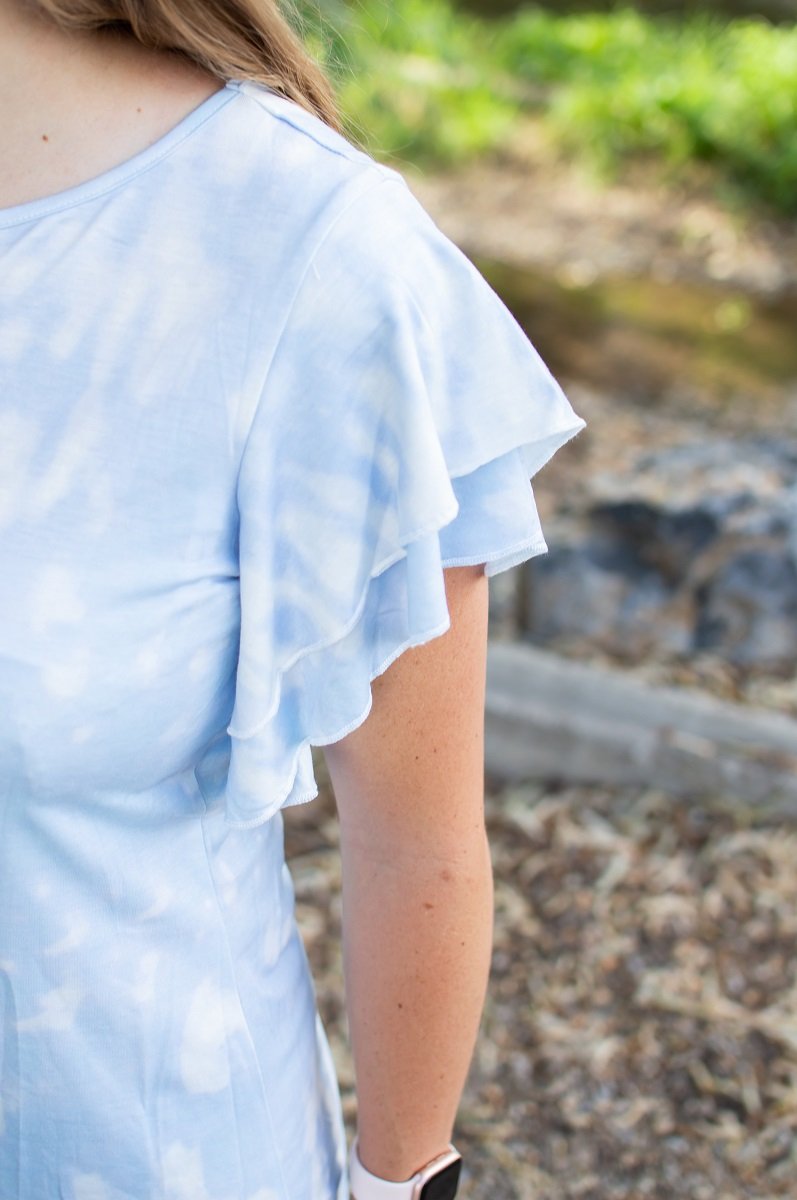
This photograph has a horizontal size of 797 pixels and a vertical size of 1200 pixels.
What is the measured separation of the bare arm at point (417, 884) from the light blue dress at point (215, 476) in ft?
0.17

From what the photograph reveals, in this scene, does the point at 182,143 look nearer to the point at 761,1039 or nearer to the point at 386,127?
the point at 761,1039

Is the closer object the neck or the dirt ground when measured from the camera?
the neck

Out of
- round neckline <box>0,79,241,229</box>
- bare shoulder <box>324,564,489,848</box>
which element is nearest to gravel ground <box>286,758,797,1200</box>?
bare shoulder <box>324,564,489,848</box>

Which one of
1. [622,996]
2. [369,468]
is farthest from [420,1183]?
[622,996]

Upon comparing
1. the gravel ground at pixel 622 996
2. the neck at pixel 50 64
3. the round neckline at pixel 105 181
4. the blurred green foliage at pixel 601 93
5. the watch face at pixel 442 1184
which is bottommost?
the gravel ground at pixel 622 996

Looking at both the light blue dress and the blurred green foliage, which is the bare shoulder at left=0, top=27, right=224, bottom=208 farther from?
the blurred green foliage

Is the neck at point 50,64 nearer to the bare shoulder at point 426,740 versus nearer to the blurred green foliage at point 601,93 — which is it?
the bare shoulder at point 426,740

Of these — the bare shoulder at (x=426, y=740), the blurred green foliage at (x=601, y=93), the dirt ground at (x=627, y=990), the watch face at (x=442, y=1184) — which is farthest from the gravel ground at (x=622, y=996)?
the blurred green foliage at (x=601, y=93)

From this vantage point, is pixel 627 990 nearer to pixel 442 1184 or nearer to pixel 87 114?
pixel 442 1184

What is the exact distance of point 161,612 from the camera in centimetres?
95

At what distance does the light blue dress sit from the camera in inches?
36.7

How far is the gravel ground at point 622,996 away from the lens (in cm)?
257

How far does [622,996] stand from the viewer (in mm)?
2877

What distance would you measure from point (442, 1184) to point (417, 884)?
1.13 feet
